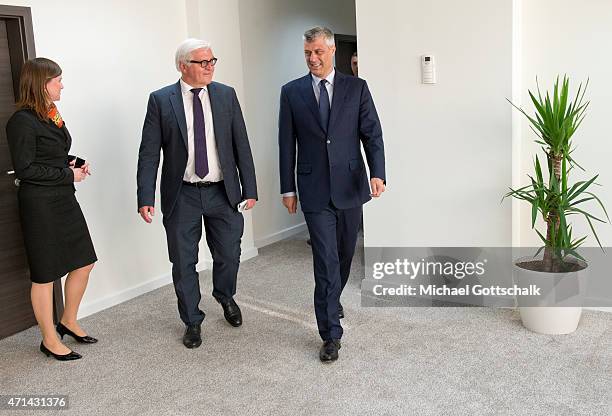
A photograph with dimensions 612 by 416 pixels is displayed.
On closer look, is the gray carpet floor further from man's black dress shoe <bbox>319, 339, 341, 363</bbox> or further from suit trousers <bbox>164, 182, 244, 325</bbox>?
suit trousers <bbox>164, 182, 244, 325</bbox>

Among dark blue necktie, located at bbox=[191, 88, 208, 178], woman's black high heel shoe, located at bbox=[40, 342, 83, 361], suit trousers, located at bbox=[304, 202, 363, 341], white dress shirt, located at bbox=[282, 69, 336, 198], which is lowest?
woman's black high heel shoe, located at bbox=[40, 342, 83, 361]

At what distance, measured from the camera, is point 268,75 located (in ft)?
18.5

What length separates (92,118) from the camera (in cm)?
389

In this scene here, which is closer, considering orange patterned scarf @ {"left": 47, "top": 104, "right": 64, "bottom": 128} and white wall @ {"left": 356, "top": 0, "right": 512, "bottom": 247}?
orange patterned scarf @ {"left": 47, "top": 104, "right": 64, "bottom": 128}

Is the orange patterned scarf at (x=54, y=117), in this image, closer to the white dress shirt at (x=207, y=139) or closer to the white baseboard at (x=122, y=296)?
the white dress shirt at (x=207, y=139)

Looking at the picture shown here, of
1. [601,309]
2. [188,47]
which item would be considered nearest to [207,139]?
[188,47]

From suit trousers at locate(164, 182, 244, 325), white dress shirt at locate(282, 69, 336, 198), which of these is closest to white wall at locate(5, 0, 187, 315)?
suit trousers at locate(164, 182, 244, 325)

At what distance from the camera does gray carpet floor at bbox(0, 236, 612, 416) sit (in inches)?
102

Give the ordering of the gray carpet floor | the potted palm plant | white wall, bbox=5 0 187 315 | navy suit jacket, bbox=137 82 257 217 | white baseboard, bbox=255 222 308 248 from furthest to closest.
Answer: white baseboard, bbox=255 222 308 248
white wall, bbox=5 0 187 315
navy suit jacket, bbox=137 82 257 217
the potted palm plant
the gray carpet floor

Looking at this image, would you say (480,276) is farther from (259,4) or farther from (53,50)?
(259,4)

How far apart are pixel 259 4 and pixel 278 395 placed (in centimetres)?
376

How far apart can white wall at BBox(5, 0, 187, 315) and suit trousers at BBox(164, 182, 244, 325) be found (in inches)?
33.7

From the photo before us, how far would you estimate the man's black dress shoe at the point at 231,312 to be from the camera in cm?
357

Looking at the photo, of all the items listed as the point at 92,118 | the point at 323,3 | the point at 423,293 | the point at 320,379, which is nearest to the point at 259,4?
the point at 323,3
